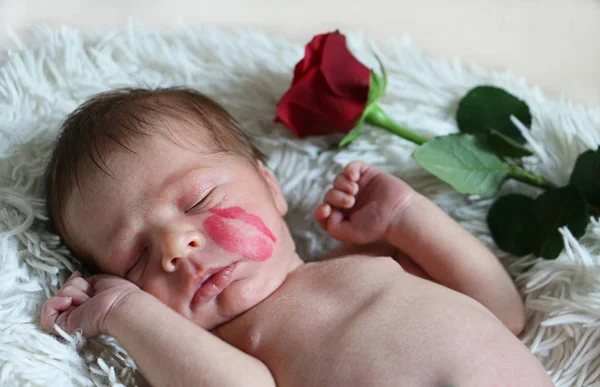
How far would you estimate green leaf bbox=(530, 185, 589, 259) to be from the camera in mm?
939

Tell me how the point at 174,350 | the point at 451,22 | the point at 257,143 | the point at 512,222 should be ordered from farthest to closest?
the point at 451,22 → the point at 257,143 → the point at 512,222 → the point at 174,350

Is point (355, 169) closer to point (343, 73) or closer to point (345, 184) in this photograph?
point (345, 184)

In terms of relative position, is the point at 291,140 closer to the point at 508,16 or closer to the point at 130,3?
the point at 130,3

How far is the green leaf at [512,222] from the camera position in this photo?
0.99 metres

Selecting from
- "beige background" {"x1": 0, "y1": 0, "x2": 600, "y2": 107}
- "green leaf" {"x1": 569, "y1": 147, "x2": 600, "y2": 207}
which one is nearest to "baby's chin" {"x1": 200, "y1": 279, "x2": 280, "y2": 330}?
"green leaf" {"x1": 569, "y1": 147, "x2": 600, "y2": 207}

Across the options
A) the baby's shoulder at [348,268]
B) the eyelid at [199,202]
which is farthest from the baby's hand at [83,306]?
the baby's shoulder at [348,268]

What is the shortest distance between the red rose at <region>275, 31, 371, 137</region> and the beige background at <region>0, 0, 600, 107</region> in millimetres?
492

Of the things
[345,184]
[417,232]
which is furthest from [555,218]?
[345,184]

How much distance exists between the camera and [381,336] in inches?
32.1

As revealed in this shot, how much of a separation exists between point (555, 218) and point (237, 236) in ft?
1.38

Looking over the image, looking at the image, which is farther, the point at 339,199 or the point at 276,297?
the point at 339,199

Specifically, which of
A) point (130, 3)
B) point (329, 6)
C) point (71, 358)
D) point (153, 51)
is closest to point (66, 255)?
point (71, 358)

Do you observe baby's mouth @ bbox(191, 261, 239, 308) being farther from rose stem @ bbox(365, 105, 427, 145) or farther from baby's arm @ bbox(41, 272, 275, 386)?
rose stem @ bbox(365, 105, 427, 145)

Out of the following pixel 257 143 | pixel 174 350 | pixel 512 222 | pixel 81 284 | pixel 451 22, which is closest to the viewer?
pixel 174 350
